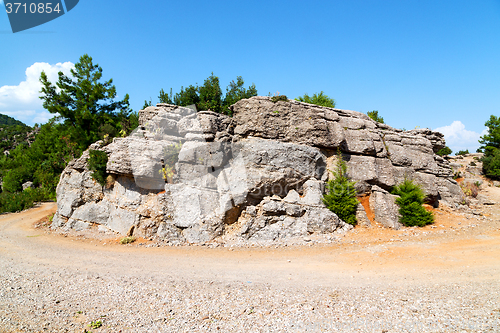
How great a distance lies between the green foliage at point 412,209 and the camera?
14.1 m

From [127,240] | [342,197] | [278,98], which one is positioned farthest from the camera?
[278,98]

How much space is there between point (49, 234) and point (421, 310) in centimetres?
1854

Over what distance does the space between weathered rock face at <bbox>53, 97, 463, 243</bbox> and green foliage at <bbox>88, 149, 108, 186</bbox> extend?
47 cm

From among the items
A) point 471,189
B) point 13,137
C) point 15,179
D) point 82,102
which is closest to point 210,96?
point 82,102

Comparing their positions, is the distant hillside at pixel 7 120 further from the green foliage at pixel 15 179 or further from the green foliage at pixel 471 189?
the green foliage at pixel 471 189

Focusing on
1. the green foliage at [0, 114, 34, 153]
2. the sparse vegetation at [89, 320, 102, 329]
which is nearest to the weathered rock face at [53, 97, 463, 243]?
the sparse vegetation at [89, 320, 102, 329]

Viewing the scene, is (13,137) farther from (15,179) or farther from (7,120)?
(7,120)

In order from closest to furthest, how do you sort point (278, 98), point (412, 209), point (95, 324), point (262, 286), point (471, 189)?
point (95, 324) < point (262, 286) < point (412, 209) < point (278, 98) < point (471, 189)

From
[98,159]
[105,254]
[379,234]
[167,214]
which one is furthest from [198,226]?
[379,234]

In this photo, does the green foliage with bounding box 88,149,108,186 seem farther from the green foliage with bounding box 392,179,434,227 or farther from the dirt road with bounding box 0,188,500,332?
the green foliage with bounding box 392,179,434,227

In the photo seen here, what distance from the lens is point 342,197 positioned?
47.4ft

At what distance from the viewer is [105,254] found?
11328 mm

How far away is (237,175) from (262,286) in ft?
24.7

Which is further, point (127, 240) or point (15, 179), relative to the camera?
point (15, 179)
